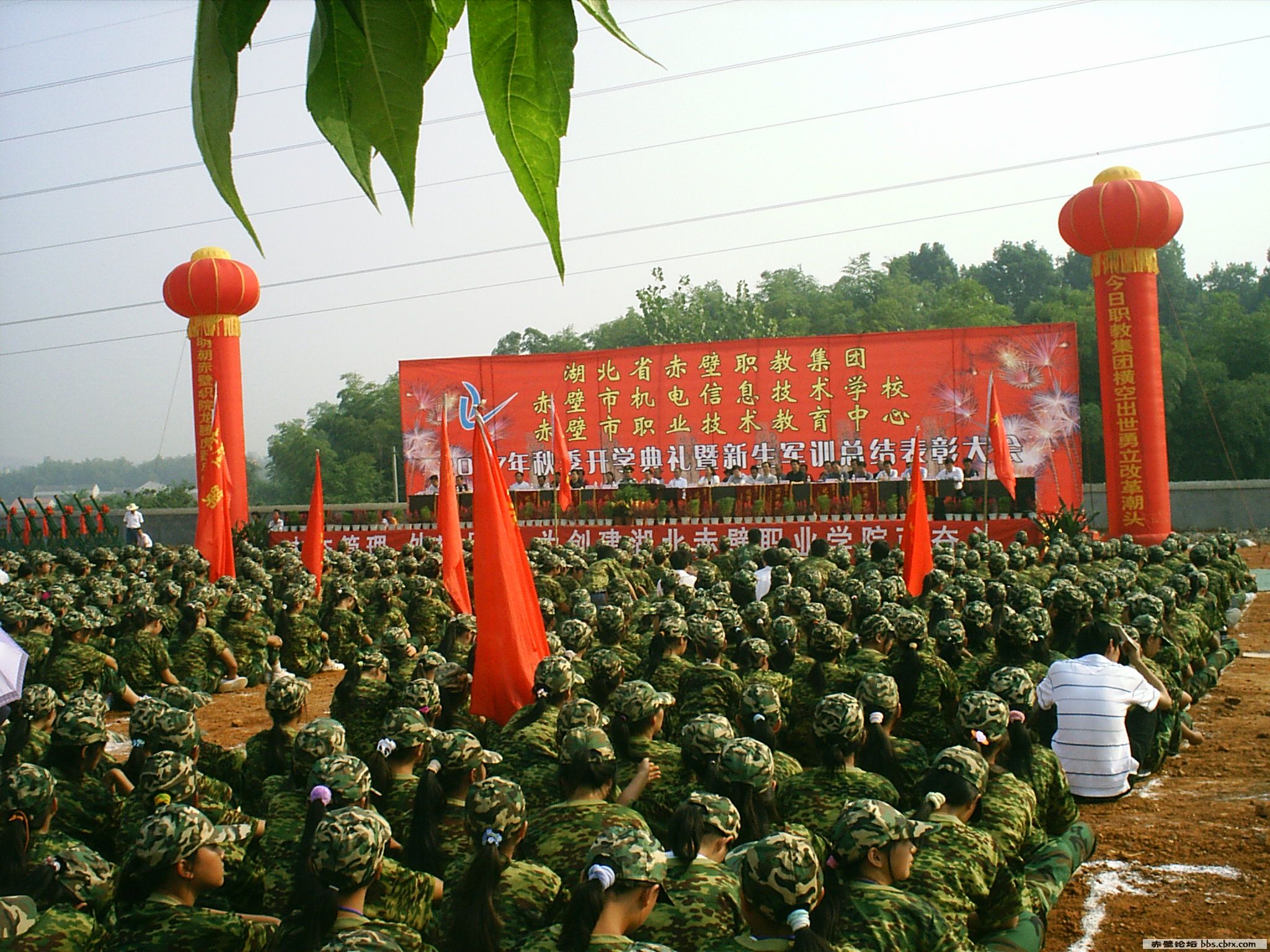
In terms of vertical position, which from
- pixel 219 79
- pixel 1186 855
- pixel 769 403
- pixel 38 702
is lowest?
pixel 1186 855

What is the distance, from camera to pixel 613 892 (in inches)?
99.7

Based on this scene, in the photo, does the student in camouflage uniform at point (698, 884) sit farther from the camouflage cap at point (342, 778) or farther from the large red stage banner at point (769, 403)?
the large red stage banner at point (769, 403)

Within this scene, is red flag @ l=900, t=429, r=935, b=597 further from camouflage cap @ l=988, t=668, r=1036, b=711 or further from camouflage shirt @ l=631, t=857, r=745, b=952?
camouflage shirt @ l=631, t=857, r=745, b=952

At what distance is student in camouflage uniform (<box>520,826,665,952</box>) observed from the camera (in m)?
2.51

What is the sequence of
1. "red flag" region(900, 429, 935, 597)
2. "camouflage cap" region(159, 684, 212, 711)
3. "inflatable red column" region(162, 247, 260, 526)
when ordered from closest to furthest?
"camouflage cap" region(159, 684, 212, 711) → "red flag" region(900, 429, 935, 597) → "inflatable red column" region(162, 247, 260, 526)

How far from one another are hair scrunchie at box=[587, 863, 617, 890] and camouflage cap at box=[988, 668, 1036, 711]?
2.74 m

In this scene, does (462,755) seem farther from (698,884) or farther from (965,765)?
(965,765)

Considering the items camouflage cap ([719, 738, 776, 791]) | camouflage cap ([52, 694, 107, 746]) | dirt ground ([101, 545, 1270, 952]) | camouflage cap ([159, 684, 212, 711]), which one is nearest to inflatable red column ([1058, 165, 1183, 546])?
dirt ground ([101, 545, 1270, 952])

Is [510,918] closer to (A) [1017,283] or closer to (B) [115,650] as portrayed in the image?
(B) [115,650]

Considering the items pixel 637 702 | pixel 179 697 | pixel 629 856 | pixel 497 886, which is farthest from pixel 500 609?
pixel 629 856

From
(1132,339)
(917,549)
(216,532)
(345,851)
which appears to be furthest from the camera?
(1132,339)

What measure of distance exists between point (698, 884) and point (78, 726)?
262 cm

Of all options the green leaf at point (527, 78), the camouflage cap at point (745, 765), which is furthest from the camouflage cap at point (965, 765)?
the green leaf at point (527, 78)

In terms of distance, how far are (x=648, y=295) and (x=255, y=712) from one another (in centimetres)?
3611
